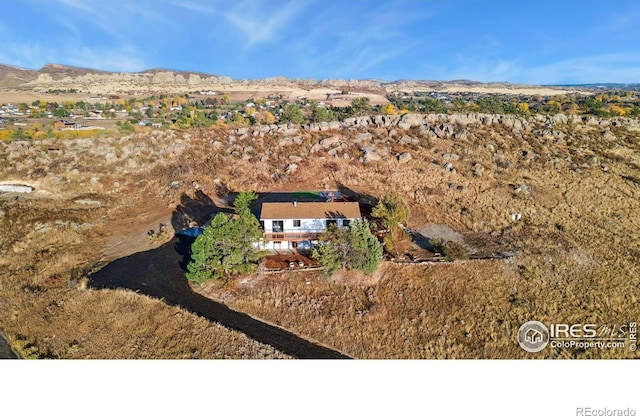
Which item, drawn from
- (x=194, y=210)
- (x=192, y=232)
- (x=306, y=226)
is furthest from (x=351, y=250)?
(x=194, y=210)

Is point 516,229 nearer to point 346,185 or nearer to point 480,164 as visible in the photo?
point 480,164

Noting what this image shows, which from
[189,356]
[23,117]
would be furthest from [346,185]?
[23,117]

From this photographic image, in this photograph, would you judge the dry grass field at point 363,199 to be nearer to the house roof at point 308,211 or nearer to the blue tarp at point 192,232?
the blue tarp at point 192,232

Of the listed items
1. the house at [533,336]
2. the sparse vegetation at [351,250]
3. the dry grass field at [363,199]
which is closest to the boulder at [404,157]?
the dry grass field at [363,199]

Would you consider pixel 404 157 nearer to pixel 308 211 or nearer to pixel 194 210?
pixel 308 211

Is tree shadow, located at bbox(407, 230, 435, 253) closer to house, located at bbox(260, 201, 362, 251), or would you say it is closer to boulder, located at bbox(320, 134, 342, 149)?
house, located at bbox(260, 201, 362, 251)

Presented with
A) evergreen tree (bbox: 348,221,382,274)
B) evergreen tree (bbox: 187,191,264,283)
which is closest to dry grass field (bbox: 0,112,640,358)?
evergreen tree (bbox: 187,191,264,283)
